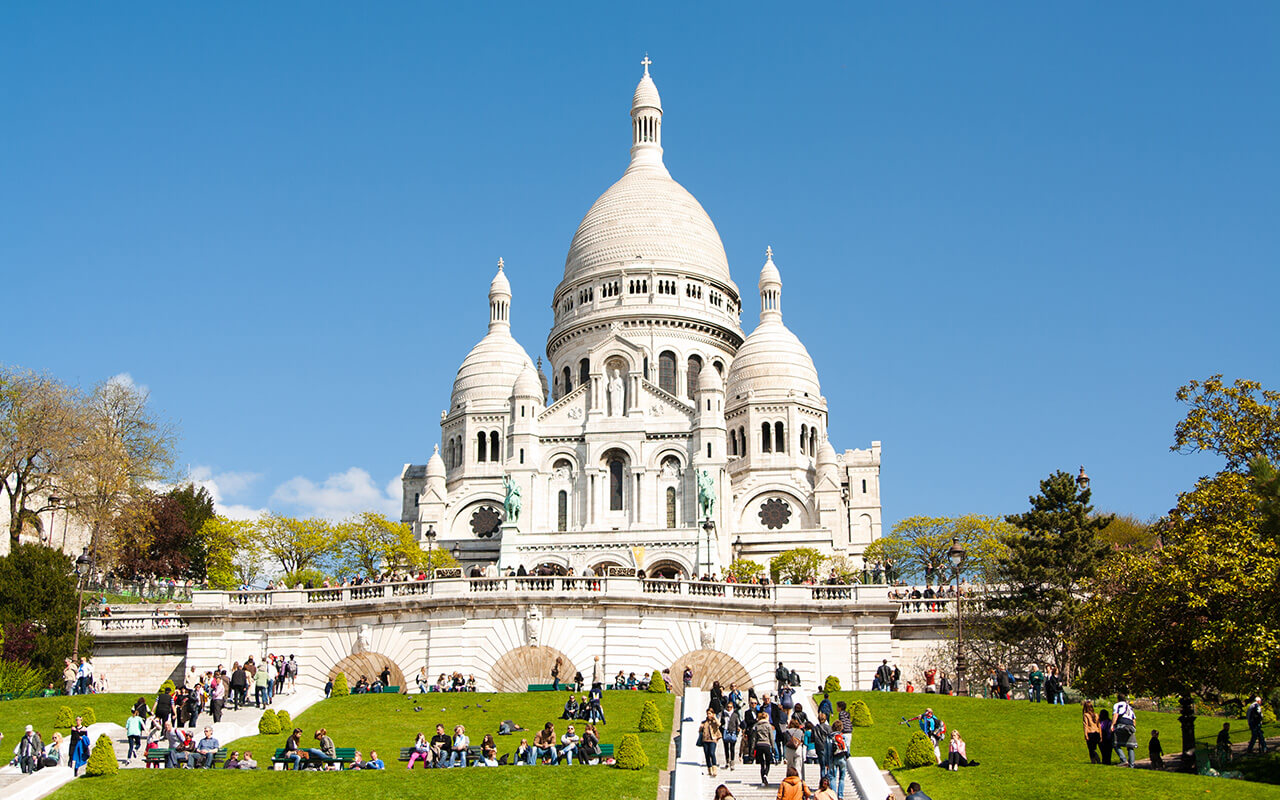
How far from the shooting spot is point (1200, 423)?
3409cm

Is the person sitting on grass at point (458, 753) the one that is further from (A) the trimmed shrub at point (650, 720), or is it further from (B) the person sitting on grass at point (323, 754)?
(A) the trimmed shrub at point (650, 720)

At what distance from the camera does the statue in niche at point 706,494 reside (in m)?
72.1

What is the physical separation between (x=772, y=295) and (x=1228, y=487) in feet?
235

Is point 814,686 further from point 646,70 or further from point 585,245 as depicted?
point 646,70

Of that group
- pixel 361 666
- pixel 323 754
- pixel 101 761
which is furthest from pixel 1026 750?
pixel 361 666

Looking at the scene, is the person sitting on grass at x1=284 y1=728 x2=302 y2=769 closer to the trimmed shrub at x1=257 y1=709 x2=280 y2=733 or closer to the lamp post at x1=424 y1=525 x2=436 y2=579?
the trimmed shrub at x1=257 y1=709 x2=280 y2=733

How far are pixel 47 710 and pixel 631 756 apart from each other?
16.3 meters

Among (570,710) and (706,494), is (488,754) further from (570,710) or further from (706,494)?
(706,494)

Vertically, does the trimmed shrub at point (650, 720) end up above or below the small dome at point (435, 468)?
below

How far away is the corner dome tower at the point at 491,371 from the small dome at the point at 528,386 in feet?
32.0

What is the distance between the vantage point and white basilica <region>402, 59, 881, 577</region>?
261 ft

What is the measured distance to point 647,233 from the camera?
101625mm

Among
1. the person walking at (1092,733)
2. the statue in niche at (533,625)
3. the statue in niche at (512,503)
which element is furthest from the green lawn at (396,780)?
the statue in niche at (512,503)

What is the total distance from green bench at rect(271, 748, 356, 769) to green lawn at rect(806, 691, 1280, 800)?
10095 mm
